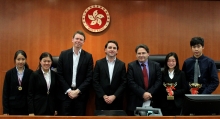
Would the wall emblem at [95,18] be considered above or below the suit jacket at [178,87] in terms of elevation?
above

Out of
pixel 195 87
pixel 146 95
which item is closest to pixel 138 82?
pixel 146 95

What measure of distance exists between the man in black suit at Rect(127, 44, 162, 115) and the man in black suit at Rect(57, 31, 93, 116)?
55cm

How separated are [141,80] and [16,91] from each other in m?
1.58

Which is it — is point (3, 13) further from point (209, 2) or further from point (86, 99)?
point (209, 2)

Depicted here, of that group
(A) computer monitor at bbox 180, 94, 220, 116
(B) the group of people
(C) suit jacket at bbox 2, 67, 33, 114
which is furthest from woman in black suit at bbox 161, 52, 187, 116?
(C) suit jacket at bbox 2, 67, 33, 114

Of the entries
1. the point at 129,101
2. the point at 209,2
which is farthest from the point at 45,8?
the point at 209,2

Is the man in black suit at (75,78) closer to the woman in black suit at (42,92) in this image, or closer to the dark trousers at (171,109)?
the woman in black suit at (42,92)

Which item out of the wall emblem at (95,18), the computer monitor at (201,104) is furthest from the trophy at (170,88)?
the wall emblem at (95,18)

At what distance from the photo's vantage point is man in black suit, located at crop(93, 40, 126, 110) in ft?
9.36

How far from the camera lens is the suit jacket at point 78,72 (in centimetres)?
289

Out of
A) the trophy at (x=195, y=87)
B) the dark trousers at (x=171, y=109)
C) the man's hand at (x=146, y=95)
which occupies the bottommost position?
the dark trousers at (x=171, y=109)

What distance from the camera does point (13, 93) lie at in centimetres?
287

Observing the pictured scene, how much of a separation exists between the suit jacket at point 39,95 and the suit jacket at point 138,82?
98 cm

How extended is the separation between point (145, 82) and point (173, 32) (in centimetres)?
220
